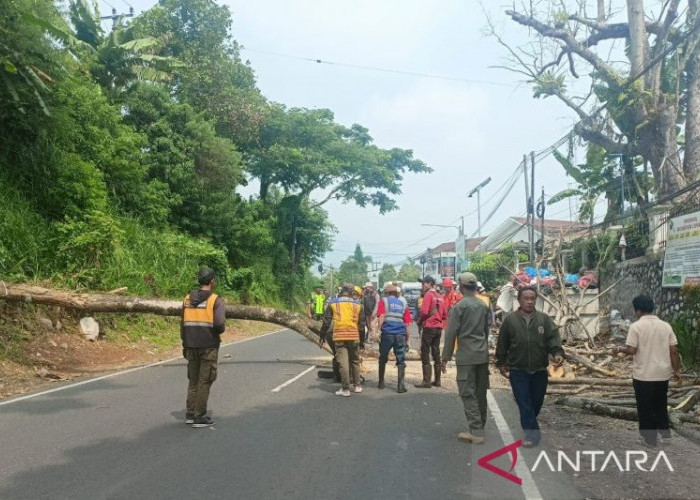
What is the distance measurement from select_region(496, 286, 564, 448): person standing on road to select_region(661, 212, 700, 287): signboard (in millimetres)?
7499

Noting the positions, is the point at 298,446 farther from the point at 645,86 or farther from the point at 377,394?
the point at 645,86

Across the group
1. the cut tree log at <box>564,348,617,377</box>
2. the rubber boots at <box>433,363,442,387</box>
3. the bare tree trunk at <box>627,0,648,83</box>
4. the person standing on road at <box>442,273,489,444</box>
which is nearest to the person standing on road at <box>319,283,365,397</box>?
the rubber boots at <box>433,363,442,387</box>

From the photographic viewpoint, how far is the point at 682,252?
1295 cm

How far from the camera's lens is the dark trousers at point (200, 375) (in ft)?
23.4

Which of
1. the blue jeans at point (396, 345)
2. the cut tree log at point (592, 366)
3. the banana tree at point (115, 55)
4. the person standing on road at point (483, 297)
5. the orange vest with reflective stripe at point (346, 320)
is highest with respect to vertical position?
the banana tree at point (115, 55)

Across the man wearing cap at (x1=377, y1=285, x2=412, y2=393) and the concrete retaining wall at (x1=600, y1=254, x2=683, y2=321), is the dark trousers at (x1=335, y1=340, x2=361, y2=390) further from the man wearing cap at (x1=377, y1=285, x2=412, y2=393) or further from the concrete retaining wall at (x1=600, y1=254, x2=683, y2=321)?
the concrete retaining wall at (x1=600, y1=254, x2=683, y2=321)

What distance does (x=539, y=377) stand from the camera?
21.4 ft

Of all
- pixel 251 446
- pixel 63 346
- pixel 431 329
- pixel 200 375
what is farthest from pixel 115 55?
pixel 251 446

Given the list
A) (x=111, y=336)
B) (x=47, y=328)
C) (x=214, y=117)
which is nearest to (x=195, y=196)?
(x=214, y=117)

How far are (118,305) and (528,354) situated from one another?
29.1 ft

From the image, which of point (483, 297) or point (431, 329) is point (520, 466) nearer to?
point (431, 329)

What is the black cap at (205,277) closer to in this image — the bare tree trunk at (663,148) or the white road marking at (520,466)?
the white road marking at (520,466)

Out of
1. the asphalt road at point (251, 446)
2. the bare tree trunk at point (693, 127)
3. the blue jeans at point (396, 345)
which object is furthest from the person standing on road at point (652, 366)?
the bare tree trunk at point (693, 127)

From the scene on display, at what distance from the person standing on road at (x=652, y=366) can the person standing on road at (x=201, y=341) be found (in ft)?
15.4
